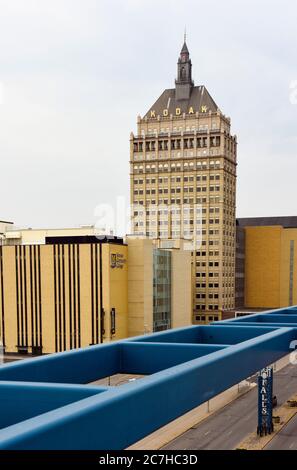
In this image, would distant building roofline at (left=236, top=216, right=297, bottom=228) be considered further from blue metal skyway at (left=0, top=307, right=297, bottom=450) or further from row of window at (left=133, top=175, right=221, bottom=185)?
blue metal skyway at (left=0, top=307, right=297, bottom=450)

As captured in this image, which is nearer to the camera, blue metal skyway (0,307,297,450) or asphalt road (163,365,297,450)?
blue metal skyway (0,307,297,450)

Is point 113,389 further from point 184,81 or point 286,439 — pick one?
point 184,81

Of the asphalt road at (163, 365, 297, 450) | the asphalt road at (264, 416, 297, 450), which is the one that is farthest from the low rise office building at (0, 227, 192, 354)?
the asphalt road at (264, 416, 297, 450)

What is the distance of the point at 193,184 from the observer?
435ft

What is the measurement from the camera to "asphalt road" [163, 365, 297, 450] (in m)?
41.0

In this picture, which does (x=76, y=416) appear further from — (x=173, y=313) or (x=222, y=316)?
(x=222, y=316)

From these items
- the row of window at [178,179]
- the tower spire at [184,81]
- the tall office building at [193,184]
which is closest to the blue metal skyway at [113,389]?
the tall office building at [193,184]

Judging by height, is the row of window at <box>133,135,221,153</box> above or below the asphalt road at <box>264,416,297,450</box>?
above

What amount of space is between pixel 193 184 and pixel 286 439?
9443 cm

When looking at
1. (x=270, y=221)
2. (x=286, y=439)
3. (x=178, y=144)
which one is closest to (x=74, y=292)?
(x=286, y=439)

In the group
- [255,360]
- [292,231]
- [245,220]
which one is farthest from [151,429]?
[245,220]

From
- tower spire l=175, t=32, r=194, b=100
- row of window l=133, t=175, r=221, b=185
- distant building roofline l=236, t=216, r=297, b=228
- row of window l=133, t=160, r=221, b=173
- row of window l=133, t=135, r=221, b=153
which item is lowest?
distant building roofline l=236, t=216, r=297, b=228

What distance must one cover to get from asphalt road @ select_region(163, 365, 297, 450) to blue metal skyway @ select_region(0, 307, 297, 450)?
16838 mm

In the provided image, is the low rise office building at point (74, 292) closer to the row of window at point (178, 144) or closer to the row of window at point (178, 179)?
the row of window at point (178, 179)
